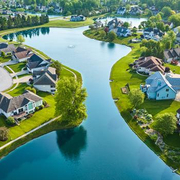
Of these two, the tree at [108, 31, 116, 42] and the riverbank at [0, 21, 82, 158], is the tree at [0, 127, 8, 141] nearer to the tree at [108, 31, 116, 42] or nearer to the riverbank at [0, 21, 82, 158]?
the riverbank at [0, 21, 82, 158]

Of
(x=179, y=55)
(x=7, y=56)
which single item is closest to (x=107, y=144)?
(x=179, y=55)

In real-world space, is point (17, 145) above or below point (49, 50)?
below

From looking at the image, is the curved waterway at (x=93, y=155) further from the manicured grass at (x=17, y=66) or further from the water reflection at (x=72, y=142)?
the manicured grass at (x=17, y=66)

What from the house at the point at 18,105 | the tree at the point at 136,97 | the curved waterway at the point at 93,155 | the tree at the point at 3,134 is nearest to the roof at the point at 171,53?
the curved waterway at the point at 93,155

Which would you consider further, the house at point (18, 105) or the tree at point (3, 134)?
the house at point (18, 105)

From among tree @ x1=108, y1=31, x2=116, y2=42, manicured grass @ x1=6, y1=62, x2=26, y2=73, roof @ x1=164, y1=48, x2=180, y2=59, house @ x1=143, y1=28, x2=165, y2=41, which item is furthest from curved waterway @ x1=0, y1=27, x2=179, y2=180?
house @ x1=143, y1=28, x2=165, y2=41

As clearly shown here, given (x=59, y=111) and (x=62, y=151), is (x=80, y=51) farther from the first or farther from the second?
(x=62, y=151)
